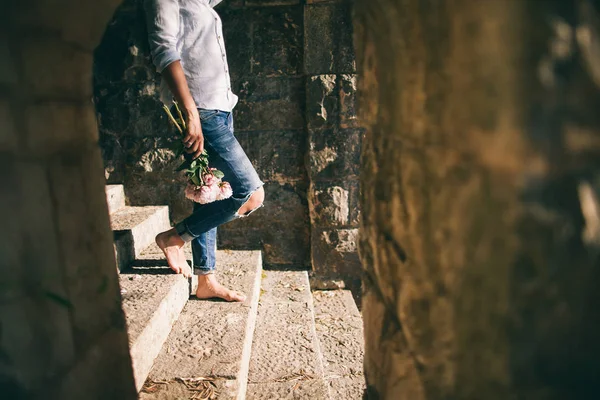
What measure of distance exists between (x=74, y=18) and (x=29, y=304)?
701mm

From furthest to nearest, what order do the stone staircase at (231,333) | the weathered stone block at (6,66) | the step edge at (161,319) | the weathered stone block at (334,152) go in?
the weathered stone block at (334,152), the stone staircase at (231,333), the step edge at (161,319), the weathered stone block at (6,66)

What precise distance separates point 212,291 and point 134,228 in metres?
0.81

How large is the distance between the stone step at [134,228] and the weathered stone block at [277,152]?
2.94 feet

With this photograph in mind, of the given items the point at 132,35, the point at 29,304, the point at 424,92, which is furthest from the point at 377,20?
the point at 132,35

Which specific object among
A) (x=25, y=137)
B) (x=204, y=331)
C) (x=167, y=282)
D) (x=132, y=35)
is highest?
(x=132, y=35)

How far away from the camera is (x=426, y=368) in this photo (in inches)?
35.6

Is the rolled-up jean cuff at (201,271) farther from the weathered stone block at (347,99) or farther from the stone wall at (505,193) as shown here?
the stone wall at (505,193)

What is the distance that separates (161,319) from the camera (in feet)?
6.99

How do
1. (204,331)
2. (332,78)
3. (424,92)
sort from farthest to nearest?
(332,78), (204,331), (424,92)

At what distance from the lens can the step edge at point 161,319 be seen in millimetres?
1777

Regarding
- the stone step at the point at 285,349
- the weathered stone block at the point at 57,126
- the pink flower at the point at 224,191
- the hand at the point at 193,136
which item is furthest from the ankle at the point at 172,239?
the weathered stone block at the point at 57,126

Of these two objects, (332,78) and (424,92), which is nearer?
(424,92)

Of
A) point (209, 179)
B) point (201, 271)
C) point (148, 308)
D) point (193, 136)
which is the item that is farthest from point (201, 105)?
point (148, 308)

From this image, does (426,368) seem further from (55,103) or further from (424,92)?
→ (55,103)
